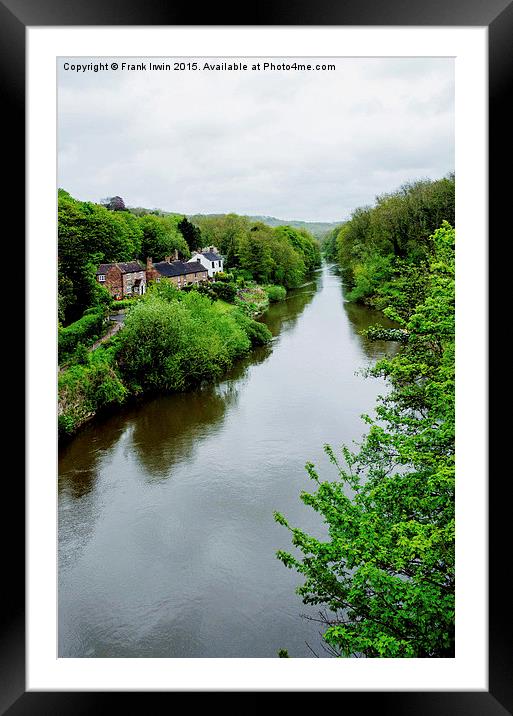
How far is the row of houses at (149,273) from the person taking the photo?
6.56m

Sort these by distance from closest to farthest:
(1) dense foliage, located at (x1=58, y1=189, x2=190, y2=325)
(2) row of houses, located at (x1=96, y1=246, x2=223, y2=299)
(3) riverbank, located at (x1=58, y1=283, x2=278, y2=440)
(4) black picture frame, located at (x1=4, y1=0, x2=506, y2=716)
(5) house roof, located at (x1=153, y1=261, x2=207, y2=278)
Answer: (4) black picture frame, located at (x1=4, y1=0, x2=506, y2=716), (1) dense foliage, located at (x1=58, y1=189, x2=190, y2=325), (3) riverbank, located at (x1=58, y1=283, x2=278, y2=440), (2) row of houses, located at (x1=96, y1=246, x2=223, y2=299), (5) house roof, located at (x1=153, y1=261, x2=207, y2=278)

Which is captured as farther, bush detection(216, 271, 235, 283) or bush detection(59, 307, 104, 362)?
bush detection(216, 271, 235, 283)

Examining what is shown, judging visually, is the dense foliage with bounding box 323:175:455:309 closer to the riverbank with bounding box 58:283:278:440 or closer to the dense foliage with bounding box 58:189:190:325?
the riverbank with bounding box 58:283:278:440

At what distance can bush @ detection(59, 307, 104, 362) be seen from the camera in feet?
18.2

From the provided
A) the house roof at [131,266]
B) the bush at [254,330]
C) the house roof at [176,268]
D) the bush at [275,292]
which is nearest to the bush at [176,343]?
the bush at [254,330]

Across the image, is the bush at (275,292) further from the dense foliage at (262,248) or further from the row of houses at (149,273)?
the row of houses at (149,273)

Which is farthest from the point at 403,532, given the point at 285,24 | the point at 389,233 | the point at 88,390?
the point at 389,233

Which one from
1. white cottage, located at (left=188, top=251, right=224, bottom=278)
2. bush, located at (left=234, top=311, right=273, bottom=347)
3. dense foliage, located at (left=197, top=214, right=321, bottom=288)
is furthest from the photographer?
bush, located at (left=234, top=311, right=273, bottom=347)

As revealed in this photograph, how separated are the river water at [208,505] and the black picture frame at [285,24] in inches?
67.8

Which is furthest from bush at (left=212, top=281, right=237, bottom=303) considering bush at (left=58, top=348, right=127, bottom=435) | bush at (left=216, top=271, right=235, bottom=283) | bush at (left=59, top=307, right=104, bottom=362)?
bush at (left=59, top=307, right=104, bottom=362)

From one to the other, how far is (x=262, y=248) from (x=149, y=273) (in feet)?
7.66

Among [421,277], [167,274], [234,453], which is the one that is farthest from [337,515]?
[167,274]

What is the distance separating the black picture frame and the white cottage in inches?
218
